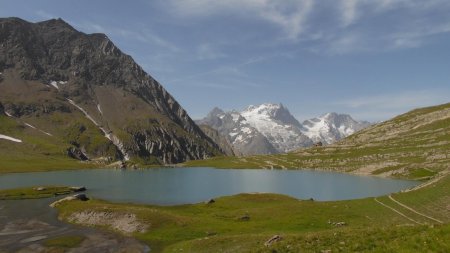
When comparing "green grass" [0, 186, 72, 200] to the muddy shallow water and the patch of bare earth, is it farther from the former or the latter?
the patch of bare earth

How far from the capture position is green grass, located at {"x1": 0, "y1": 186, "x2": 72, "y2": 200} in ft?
408

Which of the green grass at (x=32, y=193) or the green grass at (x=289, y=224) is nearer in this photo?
the green grass at (x=289, y=224)

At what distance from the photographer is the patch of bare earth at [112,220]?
2808 inches

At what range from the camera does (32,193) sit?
429 ft

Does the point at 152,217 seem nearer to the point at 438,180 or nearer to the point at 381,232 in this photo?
the point at 381,232

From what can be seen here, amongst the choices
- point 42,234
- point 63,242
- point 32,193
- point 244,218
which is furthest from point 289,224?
point 32,193

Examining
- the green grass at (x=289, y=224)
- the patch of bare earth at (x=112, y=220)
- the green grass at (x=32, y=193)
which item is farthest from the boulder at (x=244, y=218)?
the green grass at (x=32, y=193)

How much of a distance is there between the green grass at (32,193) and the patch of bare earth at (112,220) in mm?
49083

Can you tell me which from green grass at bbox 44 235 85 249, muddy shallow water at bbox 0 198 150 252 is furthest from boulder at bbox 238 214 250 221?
green grass at bbox 44 235 85 249

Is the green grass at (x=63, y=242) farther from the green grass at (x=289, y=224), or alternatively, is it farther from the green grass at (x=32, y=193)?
the green grass at (x=32, y=193)

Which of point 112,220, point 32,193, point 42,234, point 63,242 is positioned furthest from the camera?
point 32,193

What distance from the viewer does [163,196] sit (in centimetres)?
13450

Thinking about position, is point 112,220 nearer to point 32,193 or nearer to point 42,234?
point 42,234

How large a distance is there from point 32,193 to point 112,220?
6684 cm
